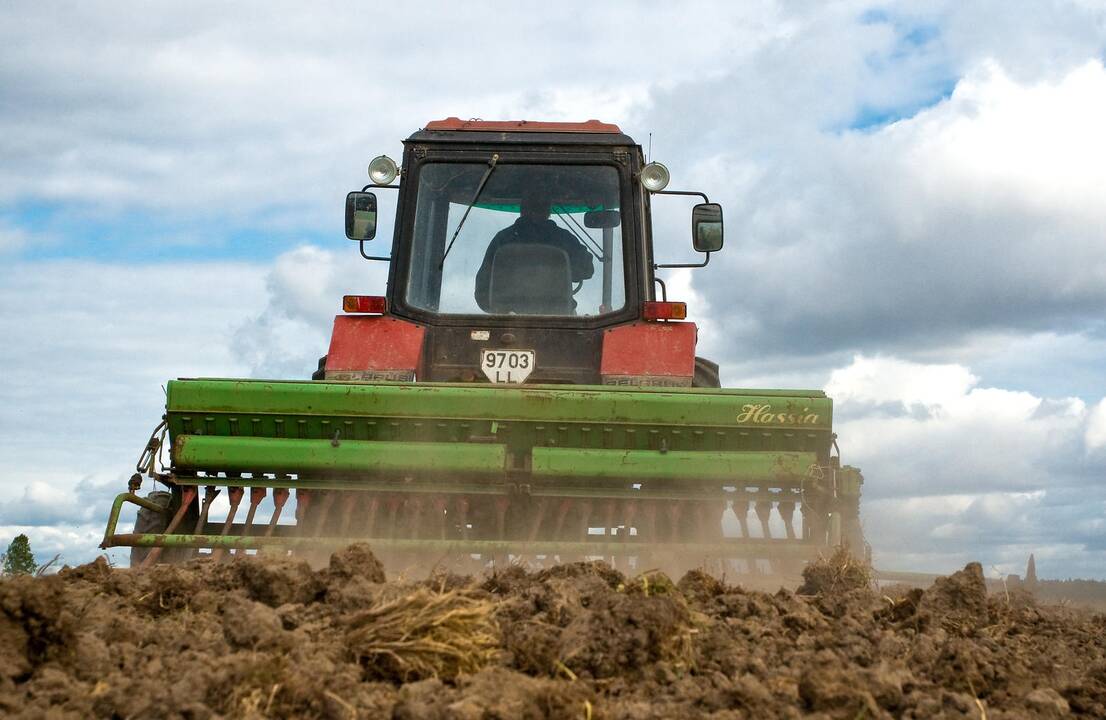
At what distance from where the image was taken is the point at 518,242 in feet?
26.1

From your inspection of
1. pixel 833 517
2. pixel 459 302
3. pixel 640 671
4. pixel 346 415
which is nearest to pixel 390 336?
pixel 459 302

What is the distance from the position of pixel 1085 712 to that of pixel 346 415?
13.7ft

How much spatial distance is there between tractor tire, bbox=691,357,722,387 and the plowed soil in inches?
162

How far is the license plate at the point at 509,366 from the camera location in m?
7.55

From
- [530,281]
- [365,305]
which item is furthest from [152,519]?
[530,281]

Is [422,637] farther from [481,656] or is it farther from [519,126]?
[519,126]

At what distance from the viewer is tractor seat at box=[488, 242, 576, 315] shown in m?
7.86

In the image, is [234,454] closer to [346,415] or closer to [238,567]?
[346,415]

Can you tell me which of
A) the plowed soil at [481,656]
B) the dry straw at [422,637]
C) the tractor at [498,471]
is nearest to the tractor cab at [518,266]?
the tractor at [498,471]

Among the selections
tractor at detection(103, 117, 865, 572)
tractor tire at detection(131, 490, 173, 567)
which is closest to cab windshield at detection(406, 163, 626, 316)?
tractor at detection(103, 117, 865, 572)

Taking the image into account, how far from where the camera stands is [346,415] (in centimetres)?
667

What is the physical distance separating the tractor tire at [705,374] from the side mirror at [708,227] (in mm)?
977

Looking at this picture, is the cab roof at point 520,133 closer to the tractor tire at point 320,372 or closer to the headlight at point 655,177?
the headlight at point 655,177

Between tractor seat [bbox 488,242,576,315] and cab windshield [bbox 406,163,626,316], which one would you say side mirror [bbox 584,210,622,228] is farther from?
tractor seat [bbox 488,242,576,315]
